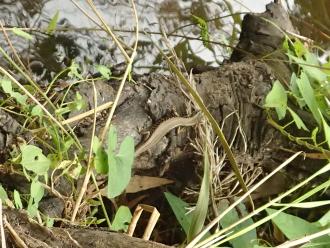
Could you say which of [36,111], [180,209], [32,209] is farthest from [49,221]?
[180,209]

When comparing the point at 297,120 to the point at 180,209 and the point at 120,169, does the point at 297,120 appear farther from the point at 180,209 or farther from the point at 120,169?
the point at 120,169

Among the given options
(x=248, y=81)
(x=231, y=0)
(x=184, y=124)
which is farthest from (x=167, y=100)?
(x=231, y=0)

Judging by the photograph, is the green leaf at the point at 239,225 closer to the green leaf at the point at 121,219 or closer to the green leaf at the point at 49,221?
the green leaf at the point at 121,219

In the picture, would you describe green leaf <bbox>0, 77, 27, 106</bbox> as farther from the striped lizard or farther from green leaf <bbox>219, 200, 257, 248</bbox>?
green leaf <bbox>219, 200, 257, 248</bbox>

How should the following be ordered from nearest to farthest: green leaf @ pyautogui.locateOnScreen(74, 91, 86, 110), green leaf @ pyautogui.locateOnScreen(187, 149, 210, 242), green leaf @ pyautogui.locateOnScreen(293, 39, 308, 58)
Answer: green leaf @ pyautogui.locateOnScreen(187, 149, 210, 242)
green leaf @ pyautogui.locateOnScreen(74, 91, 86, 110)
green leaf @ pyautogui.locateOnScreen(293, 39, 308, 58)

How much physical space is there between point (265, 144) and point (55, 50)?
1.81 feet

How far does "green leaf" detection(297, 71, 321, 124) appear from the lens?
1064mm

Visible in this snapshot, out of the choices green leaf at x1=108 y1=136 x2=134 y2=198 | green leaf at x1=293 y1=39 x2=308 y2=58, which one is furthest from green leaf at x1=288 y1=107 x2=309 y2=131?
green leaf at x1=108 y1=136 x2=134 y2=198

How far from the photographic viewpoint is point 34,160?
81cm

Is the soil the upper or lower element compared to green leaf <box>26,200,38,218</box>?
upper

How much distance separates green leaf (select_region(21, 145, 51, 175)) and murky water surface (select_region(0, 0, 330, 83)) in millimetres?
462

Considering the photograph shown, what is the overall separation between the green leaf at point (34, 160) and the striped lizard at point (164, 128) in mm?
214

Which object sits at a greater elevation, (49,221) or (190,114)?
(190,114)

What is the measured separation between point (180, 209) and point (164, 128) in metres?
0.16
